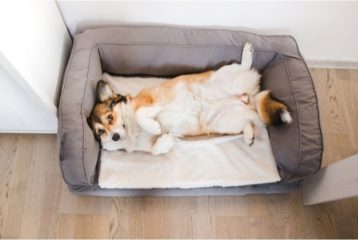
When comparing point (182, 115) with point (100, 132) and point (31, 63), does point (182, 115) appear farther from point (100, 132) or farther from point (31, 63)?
point (31, 63)

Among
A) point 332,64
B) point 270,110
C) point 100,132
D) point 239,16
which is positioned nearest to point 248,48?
point 239,16

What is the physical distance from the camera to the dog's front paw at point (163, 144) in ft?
5.36

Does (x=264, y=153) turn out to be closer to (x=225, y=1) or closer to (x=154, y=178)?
(x=154, y=178)

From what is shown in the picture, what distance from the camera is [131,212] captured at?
5.51 feet

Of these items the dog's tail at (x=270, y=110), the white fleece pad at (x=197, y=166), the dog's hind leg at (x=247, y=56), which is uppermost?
the dog's hind leg at (x=247, y=56)

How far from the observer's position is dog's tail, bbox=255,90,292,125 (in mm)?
1536

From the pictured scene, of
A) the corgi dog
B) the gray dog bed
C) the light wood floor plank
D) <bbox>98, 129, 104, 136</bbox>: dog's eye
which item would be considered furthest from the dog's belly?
the light wood floor plank

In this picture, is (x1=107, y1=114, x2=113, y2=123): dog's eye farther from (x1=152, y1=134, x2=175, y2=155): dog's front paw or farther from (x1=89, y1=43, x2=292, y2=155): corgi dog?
(x1=152, y1=134, x2=175, y2=155): dog's front paw

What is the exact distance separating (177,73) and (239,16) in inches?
18.5

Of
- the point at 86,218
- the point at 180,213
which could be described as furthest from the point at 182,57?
the point at 86,218

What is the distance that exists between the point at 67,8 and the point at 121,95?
0.54 metres

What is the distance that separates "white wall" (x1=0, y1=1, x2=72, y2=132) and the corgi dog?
243mm

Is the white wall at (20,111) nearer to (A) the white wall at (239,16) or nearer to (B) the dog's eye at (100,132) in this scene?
(B) the dog's eye at (100,132)

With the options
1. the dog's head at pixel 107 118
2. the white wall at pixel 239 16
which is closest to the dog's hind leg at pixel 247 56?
the white wall at pixel 239 16
